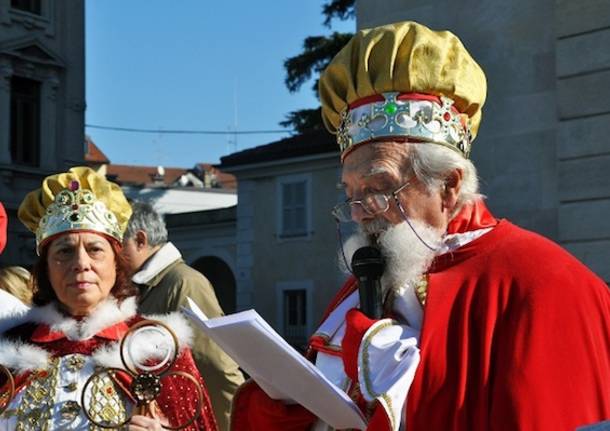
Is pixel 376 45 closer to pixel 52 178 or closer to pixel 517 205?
pixel 52 178

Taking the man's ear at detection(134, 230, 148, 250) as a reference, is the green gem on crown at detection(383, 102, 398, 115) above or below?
above

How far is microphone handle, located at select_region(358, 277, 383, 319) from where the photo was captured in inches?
110

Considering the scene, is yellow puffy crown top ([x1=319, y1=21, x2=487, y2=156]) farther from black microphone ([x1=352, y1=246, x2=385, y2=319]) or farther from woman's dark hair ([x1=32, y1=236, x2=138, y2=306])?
woman's dark hair ([x1=32, y1=236, x2=138, y2=306])

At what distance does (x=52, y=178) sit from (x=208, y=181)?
43853 mm

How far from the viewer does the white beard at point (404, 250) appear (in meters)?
Answer: 2.86

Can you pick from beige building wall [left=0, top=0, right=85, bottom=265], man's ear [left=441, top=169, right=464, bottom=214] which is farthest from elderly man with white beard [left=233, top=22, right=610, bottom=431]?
beige building wall [left=0, top=0, right=85, bottom=265]

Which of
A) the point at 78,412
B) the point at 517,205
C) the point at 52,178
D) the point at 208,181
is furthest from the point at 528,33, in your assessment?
the point at 208,181

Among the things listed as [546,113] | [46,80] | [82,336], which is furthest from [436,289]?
[46,80]

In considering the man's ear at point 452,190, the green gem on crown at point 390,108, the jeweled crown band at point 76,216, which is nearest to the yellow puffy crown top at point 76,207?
the jeweled crown band at point 76,216

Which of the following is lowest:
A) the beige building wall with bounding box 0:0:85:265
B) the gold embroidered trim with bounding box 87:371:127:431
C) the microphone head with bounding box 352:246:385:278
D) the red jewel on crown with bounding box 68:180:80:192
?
the gold embroidered trim with bounding box 87:371:127:431

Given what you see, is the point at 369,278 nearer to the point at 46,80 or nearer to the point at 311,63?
the point at 46,80

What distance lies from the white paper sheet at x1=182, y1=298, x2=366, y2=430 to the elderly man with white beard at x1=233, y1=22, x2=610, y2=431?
0.07 m

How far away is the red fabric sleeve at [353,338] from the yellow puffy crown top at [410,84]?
1.61 ft

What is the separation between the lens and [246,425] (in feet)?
10.6
